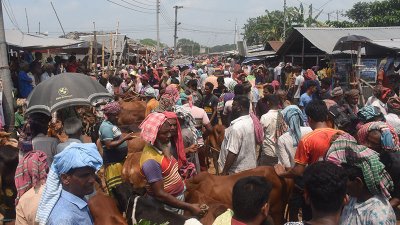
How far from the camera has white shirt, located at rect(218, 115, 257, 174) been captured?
232 inches

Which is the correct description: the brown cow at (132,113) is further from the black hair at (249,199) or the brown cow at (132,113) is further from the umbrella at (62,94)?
the black hair at (249,199)

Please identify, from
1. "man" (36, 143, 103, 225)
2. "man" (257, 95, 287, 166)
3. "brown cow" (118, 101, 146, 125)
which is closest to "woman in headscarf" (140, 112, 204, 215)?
"man" (36, 143, 103, 225)

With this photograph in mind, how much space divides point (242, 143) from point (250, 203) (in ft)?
9.77

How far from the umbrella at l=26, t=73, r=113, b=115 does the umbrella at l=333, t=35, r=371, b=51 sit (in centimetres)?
856

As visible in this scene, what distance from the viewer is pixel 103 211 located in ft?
13.4

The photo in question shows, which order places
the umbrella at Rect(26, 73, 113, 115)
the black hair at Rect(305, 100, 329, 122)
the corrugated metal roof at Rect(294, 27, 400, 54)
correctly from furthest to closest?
1. the corrugated metal roof at Rect(294, 27, 400, 54)
2. the umbrella at Rect(26, 73, 113, 115)
3. the black hair at Rect(305, 100, 329, 122)

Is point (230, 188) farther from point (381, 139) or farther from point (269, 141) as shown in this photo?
point (269, 141)

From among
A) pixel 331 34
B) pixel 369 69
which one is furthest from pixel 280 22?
pixel 369 69

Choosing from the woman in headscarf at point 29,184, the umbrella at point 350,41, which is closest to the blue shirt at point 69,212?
the woman in headscarf at point 29,184

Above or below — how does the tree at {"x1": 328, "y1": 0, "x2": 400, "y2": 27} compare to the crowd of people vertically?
above

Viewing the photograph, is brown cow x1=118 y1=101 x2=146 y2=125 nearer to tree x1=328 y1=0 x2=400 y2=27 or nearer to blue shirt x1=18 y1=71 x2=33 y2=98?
blue shirt x1=18 y1=71 x2=33 y2=98

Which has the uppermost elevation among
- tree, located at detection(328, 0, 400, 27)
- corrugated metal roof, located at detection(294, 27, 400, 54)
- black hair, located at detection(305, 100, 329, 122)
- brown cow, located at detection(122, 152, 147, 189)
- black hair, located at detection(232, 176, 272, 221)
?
tree, located at detection(328, 0, 400, 27)

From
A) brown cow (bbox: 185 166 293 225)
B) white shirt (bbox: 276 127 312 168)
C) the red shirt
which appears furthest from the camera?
white shirt (bbox: 276 127 312 168)

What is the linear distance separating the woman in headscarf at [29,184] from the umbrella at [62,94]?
193 centimetres
